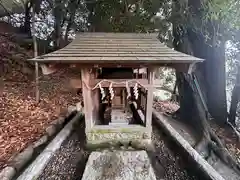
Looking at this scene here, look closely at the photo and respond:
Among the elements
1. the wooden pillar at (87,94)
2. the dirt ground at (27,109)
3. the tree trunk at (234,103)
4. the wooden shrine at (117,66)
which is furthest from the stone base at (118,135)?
the tree trunk at (234,103)

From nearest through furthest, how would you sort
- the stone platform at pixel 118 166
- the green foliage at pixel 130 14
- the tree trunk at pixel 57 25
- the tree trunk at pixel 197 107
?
the stone platform at pixel 118 166 < the tree trunk at pixel 197 107 < the green foliage at pixel 130 14 < the tree trunk at pixel 57 25

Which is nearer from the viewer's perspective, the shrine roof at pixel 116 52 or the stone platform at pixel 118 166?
the stone platform at pixel 118 166

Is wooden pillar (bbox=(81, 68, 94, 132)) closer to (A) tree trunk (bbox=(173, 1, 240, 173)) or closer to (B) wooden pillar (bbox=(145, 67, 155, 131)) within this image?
(B) wooden pillar (bbox=(145, 67, 155, 131))

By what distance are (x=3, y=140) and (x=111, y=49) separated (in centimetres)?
287

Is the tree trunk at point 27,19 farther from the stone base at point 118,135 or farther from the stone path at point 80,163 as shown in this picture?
the stone base at point 118,135

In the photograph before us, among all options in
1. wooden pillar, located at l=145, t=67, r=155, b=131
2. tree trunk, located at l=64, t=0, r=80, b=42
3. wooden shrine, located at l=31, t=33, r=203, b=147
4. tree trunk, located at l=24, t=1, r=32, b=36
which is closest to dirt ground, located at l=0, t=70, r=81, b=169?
wooden shrine, located at l=31, t=33, r=203, b=147

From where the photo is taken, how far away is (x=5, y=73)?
8.43m

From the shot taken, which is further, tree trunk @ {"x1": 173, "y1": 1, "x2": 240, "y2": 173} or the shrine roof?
tree trunk @ {"x1": 173, "y1": 1, "x2": 240, "y2": 173}

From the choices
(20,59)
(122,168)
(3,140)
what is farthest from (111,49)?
(20,59)

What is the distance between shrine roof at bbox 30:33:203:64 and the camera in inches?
153

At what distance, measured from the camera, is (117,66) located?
13.9 ft

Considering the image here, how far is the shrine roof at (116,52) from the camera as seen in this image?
3.89 metres

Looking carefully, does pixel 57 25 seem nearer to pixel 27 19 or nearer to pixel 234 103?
pixel 27 19

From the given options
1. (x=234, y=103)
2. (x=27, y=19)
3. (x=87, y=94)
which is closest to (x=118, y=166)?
(x=87, y=94)
